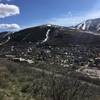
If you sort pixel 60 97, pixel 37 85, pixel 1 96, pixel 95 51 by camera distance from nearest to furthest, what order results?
pixel 60 97
pixel 1 96
pixel 37 85
pixel 95 51

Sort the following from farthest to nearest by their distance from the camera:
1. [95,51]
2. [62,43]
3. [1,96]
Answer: [62,43]
[95,51]
[1,96]

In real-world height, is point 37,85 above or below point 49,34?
below

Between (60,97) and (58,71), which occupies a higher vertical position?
(58,71)

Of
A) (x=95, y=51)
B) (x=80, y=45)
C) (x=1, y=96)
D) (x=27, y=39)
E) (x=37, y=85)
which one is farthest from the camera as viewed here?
(x=27, y=39)

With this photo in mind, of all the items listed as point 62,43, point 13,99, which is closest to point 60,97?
point 13,99

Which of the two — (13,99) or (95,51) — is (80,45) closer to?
(95,51)

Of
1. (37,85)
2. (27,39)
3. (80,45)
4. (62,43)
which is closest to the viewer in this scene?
(37,85)

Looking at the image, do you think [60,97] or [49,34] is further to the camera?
[49,34]

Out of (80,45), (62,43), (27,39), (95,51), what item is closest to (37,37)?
(27,39)

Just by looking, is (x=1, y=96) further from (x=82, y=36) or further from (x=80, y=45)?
(x=82, y=36)
